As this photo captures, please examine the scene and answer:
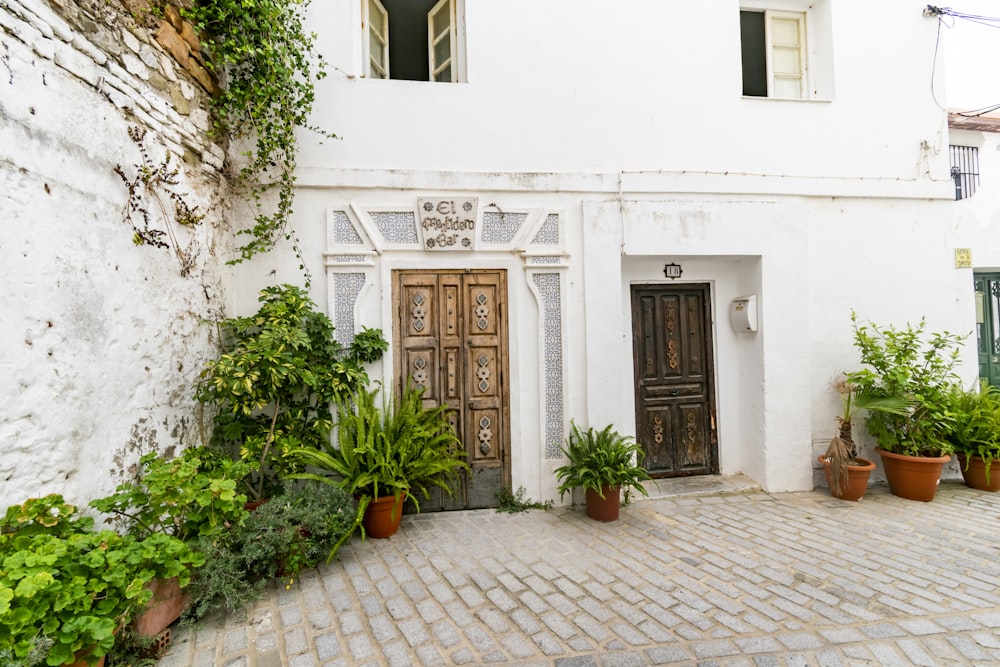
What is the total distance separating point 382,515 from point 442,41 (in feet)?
14.8

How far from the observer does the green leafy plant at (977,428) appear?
4.20 m

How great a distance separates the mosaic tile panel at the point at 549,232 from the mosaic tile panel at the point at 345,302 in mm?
1681

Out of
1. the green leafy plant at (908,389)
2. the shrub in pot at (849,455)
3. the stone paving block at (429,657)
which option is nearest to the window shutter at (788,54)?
the green leafy plant at (908,389)

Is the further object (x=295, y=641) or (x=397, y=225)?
(x=397, y=225)

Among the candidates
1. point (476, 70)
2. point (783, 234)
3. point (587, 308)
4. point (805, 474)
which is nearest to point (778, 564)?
point (805, 474)

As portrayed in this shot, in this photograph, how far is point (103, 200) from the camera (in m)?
2.48

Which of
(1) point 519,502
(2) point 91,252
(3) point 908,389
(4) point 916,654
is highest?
(2) point 91,252

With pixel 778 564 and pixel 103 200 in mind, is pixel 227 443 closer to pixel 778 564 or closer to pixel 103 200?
pixel 103 200

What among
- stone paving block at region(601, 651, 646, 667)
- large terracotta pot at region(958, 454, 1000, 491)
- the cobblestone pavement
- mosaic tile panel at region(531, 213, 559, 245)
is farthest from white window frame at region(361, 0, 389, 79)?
large terracotta pot at region(958, 454, 1000, 491)

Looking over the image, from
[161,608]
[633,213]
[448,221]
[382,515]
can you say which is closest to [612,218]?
[633,213]

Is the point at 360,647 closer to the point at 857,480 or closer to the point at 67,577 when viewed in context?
the point at 67,577

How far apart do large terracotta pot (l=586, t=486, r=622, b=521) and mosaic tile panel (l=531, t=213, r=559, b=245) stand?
228 centimetres

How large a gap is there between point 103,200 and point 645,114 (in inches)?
172

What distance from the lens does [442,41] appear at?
4.38 metres
